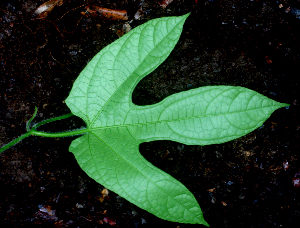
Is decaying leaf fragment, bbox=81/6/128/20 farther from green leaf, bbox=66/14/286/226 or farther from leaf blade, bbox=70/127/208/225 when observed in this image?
leaf blade, bbox=70/127/208/225

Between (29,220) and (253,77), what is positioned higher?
(253,77)

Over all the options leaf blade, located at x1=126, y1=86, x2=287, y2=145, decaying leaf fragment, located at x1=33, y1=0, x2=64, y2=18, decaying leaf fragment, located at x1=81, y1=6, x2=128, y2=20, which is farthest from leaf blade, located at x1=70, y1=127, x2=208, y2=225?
decaying leaf fragment, located at x1=33, y1=0, x2=64, y2=18

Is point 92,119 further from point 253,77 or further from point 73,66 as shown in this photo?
point 253,77

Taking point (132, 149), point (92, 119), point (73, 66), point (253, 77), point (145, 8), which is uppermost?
point (145, 8)

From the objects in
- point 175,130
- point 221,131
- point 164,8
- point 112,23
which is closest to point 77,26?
point 112,23

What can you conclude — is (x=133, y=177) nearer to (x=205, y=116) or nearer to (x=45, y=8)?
(x=205, y=116)

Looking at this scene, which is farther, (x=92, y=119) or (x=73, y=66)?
(x=73, y=66)

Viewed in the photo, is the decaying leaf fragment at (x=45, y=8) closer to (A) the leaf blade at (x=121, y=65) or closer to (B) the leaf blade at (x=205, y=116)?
(A) the leaf blade at (x=121, y=65)
